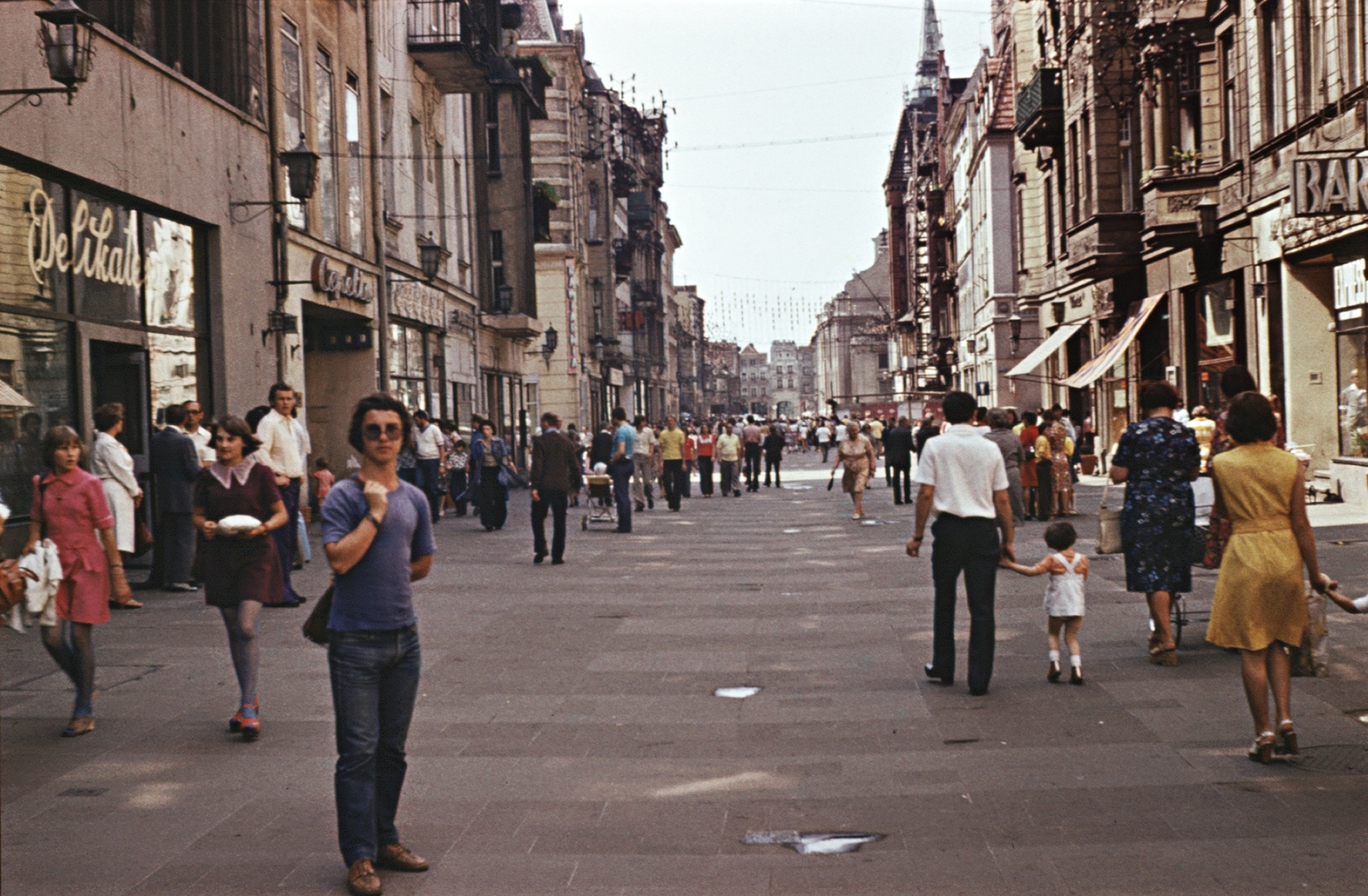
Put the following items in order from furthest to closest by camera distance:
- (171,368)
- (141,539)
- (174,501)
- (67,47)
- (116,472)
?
(171,368), (141,539), (174,501), (116,472), (67,47)

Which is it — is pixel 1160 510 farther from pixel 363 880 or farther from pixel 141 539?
pixel 141 539

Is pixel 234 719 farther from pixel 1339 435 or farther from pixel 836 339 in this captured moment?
pixel 836 339

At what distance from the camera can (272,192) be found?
2097cm

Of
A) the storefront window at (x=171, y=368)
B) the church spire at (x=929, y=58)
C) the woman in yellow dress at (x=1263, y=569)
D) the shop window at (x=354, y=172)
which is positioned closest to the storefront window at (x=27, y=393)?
the storefront window at (x=171, y=368)

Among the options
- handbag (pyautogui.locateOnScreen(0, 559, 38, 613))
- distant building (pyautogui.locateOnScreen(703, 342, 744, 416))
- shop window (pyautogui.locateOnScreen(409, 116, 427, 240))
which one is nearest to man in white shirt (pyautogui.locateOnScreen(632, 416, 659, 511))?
shop window (pyautogui.locateOnScreen(409, 116, 427, 240))

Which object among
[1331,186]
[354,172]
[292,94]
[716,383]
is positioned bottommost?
[1331,186]

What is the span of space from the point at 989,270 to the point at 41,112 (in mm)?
44600

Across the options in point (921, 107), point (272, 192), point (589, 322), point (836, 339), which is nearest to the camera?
point (272, 192)

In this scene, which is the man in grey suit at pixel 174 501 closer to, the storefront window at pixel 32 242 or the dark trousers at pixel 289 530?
the dark trousers at pixel 289 530

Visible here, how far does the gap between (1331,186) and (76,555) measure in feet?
46.9

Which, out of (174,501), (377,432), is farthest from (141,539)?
(377,432)

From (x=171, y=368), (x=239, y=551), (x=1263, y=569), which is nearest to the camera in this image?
(x=1263, y=569)

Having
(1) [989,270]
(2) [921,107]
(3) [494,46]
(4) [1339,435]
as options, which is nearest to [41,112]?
(4) [1339,435]

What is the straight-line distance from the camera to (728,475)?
33781 mm
